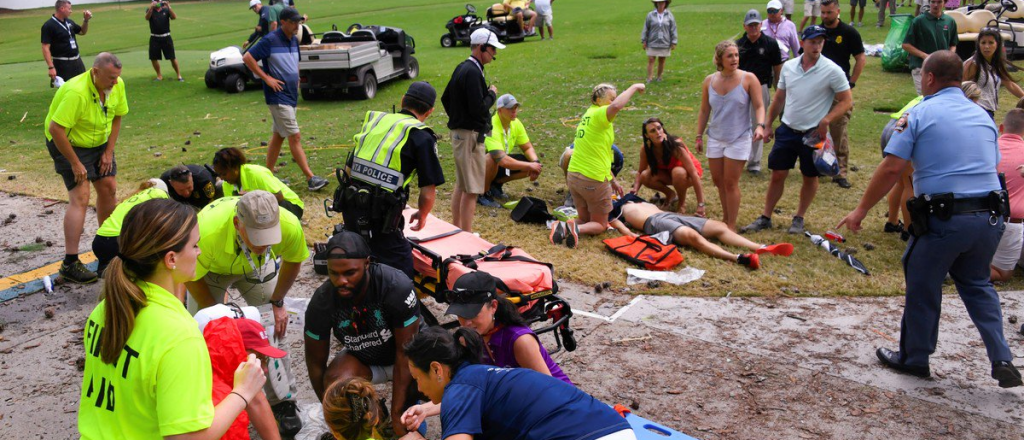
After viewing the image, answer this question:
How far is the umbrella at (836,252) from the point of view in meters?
6.73

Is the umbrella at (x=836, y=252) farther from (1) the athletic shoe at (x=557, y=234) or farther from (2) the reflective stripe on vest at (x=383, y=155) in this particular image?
(2) the reflective stripe on vest at (x=383, y=155)

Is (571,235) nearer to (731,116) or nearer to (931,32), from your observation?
(731,116)

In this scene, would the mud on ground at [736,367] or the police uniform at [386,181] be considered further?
the police uniform at [386,181]

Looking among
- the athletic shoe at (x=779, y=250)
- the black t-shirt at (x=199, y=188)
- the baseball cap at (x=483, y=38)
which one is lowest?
the athletic shoe at (x=779, y=250)

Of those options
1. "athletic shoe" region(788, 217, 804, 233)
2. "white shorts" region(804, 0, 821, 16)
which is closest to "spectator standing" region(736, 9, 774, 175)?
"athletic shoe" region(788, 217, 804, 233)

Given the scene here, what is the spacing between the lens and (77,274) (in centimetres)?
648

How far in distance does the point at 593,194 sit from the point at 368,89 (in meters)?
7.44

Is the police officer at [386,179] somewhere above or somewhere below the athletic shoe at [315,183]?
above

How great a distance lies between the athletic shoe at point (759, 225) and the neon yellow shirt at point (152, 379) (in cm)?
607

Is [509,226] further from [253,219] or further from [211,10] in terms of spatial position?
[211,10]

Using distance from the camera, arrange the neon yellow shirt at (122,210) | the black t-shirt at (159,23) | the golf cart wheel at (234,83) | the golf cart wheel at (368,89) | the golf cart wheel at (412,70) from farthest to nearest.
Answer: the black t-shirt at (159,23) → the golf cart wheel at (412,70) → the golf cart wheel at (234,83) → the golf cart wheel at (368,89) → the neon yellow shirt at (122,210)

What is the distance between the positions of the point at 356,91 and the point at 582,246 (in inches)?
305

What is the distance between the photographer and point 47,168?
1012 cm

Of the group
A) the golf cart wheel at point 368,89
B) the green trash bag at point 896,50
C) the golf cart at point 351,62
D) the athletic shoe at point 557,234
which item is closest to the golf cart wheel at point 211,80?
the golf cart at point 351,62
